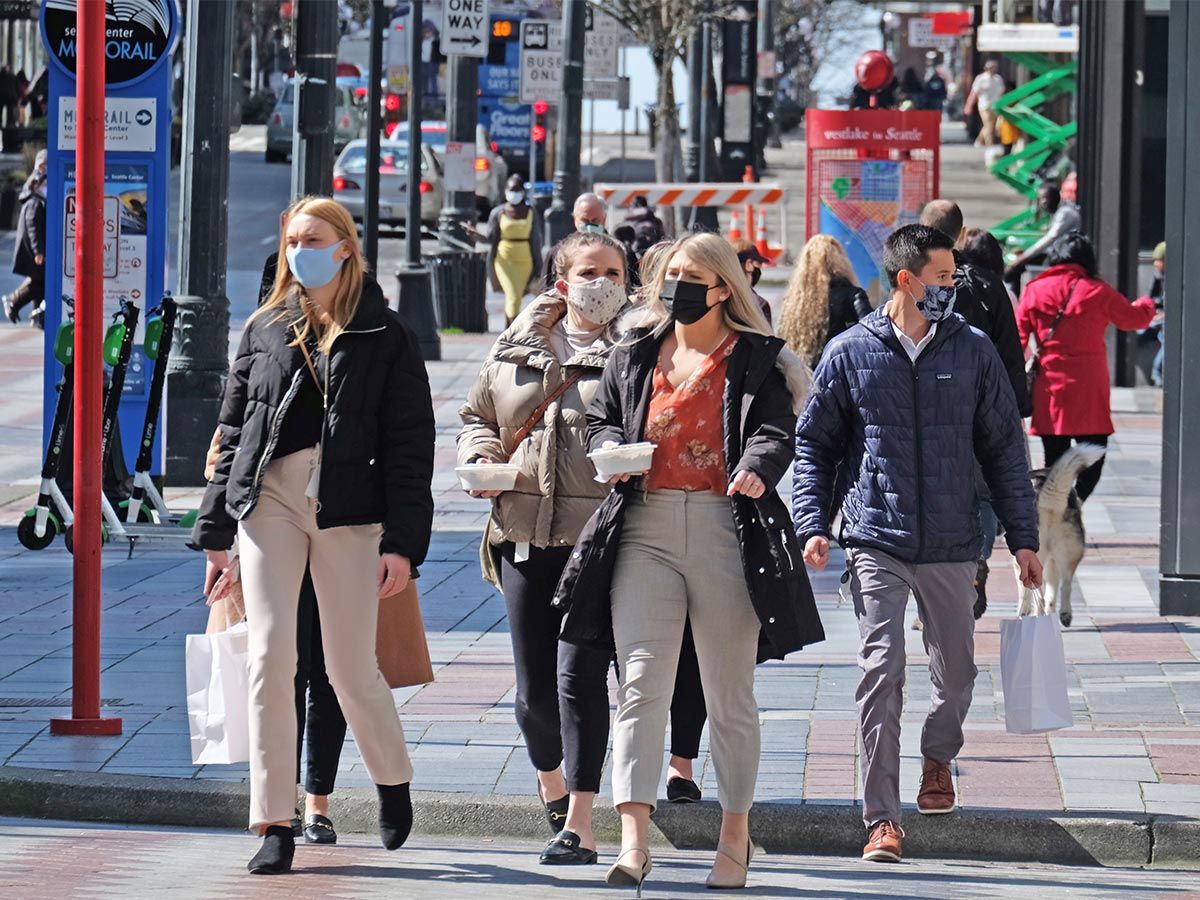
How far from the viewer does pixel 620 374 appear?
5949mm

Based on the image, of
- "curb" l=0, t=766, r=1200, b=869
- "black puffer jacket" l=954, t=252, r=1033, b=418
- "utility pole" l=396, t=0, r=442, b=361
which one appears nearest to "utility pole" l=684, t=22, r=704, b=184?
"utility pole" l=396, t=0, r=442, b=361

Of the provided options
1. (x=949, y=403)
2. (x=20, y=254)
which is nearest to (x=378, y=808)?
(x=949, y=403)

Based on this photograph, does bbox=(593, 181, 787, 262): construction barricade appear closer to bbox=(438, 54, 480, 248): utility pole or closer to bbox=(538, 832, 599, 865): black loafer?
bbox=(438, 54, 480, 248): utility pole

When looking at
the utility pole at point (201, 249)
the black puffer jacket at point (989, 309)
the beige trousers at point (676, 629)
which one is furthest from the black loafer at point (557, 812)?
the utility pole at point (201, 249)

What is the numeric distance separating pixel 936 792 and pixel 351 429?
6.87 feet

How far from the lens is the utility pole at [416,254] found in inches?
856

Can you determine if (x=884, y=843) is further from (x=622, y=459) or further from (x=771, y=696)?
(x=771, y=696)

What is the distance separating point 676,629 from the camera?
19.2 ft

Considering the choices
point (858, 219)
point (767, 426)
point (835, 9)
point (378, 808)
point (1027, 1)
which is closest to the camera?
point (767, 426)

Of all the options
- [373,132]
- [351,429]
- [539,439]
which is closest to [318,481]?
[351,429]

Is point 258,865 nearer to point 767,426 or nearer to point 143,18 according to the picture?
point 767,426

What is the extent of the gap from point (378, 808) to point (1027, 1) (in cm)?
4042

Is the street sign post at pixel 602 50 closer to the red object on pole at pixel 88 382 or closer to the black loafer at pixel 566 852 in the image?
the red object on pole at pixel 88 382

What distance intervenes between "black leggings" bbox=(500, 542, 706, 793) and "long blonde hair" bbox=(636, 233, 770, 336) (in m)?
0.82
